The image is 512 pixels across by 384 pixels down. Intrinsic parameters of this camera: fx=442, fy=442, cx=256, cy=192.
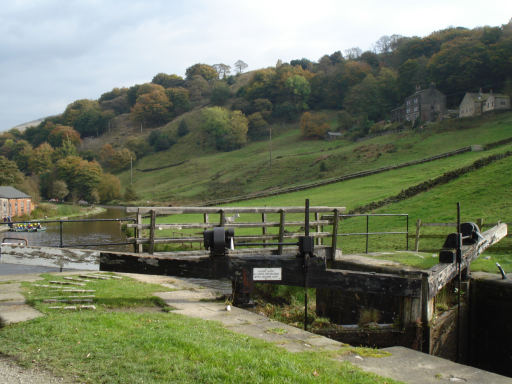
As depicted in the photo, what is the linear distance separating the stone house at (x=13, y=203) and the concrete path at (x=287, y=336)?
194ft

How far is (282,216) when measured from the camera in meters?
12.0

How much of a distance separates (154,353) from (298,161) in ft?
243

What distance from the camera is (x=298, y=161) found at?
78312 millimetres

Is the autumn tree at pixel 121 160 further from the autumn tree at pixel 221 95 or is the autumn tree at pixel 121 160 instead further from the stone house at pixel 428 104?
the stone house at pixel 428 104

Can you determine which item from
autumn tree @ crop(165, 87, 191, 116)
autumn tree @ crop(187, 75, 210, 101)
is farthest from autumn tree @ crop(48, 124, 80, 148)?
autumn tree @ crop(187, 75, 210, 101)

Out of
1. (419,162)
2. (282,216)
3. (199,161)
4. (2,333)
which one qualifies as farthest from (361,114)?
(2,333)

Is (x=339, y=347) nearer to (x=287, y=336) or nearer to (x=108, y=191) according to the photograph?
(x=287, y=336)

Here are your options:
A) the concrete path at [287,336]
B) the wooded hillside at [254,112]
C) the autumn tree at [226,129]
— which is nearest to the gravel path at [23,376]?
the concrete path at [287,336]

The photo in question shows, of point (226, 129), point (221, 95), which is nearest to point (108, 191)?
point (226, 129)

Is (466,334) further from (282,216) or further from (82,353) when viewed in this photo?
(82,353)

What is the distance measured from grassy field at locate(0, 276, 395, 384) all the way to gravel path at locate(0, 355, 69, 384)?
112mm

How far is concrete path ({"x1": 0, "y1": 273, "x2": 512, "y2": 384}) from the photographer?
16.6ft

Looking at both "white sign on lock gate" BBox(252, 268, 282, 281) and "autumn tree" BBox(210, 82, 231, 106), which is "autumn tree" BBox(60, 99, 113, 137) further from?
"white sign on lock gate" BBox(252, 268, 282, 281)

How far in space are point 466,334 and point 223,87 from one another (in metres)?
167
